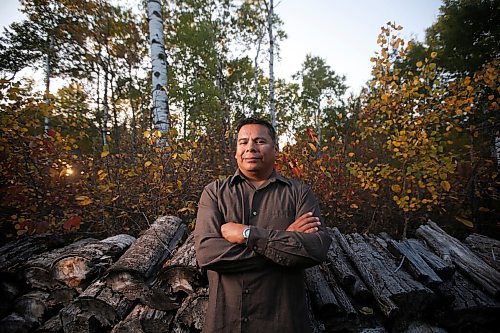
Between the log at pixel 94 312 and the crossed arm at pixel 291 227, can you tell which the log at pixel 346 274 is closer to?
the crossed arm at pixel 291 227

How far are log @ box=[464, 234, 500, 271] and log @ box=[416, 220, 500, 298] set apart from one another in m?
0.15

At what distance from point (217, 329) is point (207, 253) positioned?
548 millimetres

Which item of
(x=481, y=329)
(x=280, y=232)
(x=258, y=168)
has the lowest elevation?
(x=481, y=329)

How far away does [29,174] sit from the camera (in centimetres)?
454

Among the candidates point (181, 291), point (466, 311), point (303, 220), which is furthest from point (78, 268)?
point (466, 311)

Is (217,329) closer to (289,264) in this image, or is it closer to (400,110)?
(289,264)

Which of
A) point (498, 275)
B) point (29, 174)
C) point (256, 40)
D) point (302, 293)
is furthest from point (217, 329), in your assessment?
point (256, 40)

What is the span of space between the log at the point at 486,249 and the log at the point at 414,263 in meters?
1.08

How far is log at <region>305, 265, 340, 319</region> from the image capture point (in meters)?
2.41

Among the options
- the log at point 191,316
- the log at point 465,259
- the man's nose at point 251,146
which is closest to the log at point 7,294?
the log at point 191,316

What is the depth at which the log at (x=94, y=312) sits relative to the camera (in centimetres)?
223

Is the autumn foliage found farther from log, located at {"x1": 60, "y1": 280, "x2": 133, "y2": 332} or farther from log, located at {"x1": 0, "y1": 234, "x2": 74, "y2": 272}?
log, located at {"x1": 60, "y1": 280, "x2": 133, "y2": 332}

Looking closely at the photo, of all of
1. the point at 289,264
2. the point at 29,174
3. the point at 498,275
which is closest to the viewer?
the point at 289,264

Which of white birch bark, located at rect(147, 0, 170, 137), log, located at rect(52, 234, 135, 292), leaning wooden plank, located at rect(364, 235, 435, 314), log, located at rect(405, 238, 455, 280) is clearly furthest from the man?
white birch bark, located at rect(147, 0, 170, 137)
